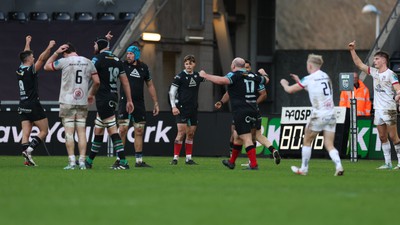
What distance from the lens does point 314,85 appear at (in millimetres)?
18797

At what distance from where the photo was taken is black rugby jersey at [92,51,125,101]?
68.5 feet

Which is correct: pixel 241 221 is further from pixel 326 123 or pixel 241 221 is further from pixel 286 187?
pixel 326 123

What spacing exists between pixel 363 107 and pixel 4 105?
11732mm

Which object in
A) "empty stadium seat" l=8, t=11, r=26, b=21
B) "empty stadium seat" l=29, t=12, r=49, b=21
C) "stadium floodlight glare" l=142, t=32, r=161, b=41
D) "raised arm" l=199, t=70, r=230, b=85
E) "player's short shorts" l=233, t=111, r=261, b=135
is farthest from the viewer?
"empty stadium seat" l=29, t=12, r=49, b=21

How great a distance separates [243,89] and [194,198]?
8.17 metres

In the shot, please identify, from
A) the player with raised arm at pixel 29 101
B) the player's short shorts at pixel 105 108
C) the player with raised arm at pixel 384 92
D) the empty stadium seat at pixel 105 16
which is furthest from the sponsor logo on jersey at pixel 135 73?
the empty stadium seat at pixel 105 16

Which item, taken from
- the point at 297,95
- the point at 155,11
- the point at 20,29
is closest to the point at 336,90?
the point at 297,95

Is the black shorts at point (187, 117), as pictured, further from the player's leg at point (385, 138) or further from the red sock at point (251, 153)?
the player's leg at point (385, 138)

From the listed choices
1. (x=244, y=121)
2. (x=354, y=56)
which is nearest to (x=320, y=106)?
(x=244, y=121)

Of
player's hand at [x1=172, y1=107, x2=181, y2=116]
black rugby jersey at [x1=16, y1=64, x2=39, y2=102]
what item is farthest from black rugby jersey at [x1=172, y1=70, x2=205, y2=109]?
black rugby jersey at [x1=16, y1=64, x2=39, y2=102]

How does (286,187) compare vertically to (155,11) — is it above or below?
below

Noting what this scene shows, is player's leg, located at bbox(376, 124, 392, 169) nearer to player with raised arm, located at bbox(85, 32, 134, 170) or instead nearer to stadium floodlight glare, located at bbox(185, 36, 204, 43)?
player with raised arm, located at bbox(85, 32, 134, 170)

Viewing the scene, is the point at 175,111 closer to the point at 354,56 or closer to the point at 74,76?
the point at 354,56

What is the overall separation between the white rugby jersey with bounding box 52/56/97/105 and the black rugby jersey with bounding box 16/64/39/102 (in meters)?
2.36
